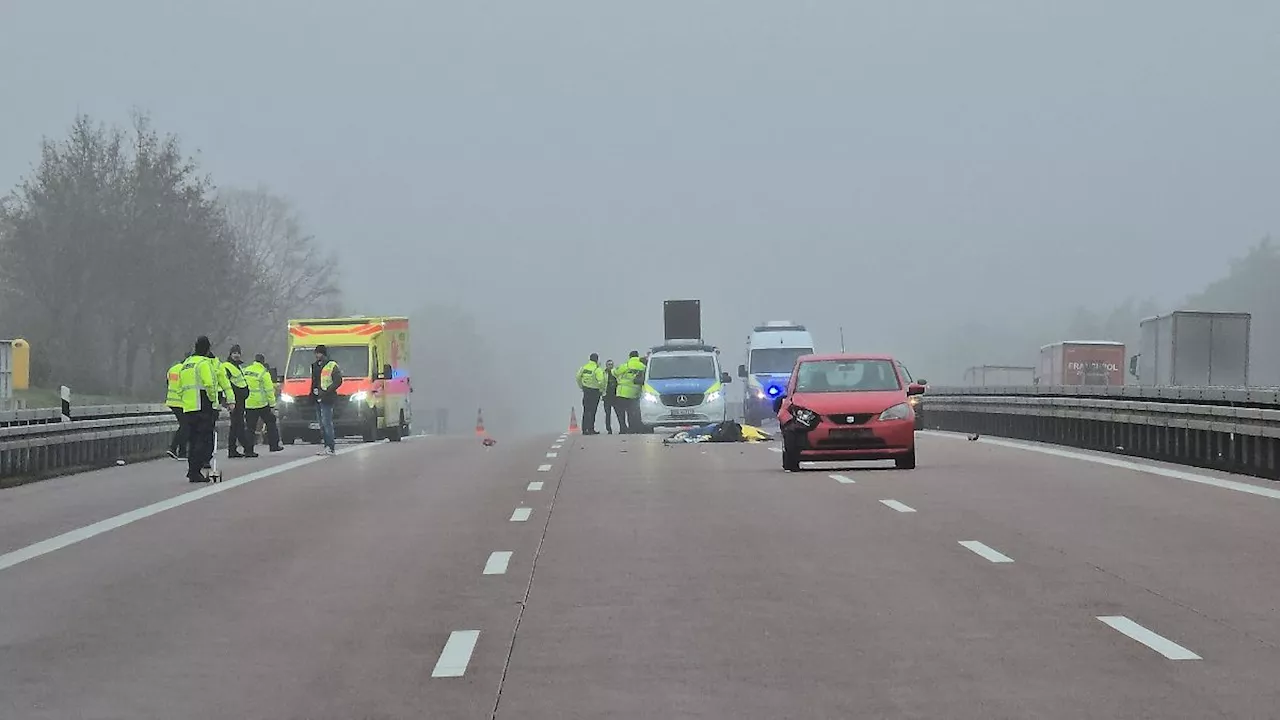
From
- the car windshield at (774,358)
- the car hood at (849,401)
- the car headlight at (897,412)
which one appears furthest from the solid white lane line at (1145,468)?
the car windshield at (774,358)

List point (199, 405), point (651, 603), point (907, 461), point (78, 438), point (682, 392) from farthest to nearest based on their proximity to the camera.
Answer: point (682, 392) < point (78, 438) < point (907, 461) < point (199, 405) < point (651, 603)

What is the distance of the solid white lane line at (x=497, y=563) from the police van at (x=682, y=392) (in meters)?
28.6

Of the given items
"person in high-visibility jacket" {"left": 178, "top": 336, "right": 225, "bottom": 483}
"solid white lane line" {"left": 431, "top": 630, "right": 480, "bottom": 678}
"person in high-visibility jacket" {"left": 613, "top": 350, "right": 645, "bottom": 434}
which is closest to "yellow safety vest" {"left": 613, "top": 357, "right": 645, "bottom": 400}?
"person in high-visibility jacket" {"left": 613, "top": 350, "right": 645, "bottom": 434}

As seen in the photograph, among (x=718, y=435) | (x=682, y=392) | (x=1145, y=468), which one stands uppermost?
(x=682, y=392)

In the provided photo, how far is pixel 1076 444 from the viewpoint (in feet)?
102

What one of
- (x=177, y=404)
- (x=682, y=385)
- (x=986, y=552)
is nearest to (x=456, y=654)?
(x=986, y=552)

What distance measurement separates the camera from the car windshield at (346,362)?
4169 centimetres

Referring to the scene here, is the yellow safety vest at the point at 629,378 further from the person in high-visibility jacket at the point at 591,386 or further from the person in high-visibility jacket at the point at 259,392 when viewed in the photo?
the person in high-visibility jacket at the point at 259,392

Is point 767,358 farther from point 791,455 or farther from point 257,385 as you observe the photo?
point 791,455

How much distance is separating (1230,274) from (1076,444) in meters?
149

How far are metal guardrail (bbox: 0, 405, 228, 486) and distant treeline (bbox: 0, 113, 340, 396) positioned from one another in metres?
37.6

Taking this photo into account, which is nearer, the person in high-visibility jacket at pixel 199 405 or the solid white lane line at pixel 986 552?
the solid white lane line at pixel 986 552

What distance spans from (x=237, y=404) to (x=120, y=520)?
13.9 meters

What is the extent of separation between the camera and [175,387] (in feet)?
83.3
